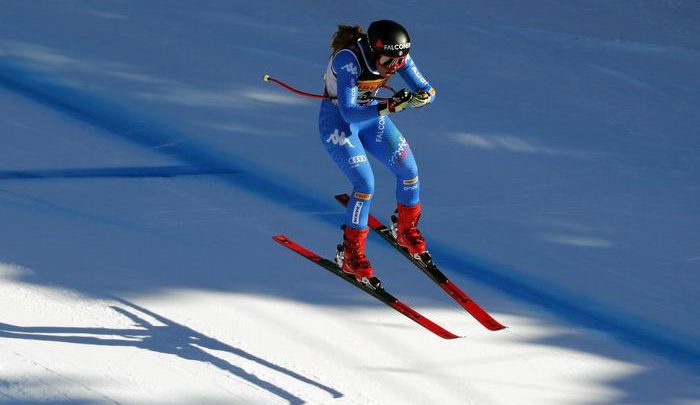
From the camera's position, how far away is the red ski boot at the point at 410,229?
629 centimetres

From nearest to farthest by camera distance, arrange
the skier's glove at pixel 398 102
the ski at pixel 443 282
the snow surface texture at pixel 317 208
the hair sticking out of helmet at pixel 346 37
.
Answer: the snow surface texture at pixel 317 208
the skier's glove at pixel 398 102
the hair sticking out of helmet at pixel 346 37
the ski at pixel 443 282

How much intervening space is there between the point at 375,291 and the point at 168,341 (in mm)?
1210

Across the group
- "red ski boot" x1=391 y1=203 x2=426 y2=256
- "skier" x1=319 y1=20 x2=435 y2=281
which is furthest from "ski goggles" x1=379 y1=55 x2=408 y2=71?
"red ski boot" x1=391 y1=203 x2=426 y2=256

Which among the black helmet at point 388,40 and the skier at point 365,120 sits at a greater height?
the black helmet at point 388,40

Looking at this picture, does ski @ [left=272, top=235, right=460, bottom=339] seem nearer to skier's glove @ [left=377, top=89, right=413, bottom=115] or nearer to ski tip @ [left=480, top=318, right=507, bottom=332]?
ski tip @ [left=480, top=318, right=507, bottom=332]

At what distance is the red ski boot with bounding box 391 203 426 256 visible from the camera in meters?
6.29

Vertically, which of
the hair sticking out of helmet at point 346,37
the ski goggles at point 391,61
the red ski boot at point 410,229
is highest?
the hair sticking out of helmet at point 346,37

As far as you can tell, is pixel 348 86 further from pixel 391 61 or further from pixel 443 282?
pixel 443 282

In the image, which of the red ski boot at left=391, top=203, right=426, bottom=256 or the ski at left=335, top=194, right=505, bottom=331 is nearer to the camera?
the ski at left=335, top=194, right=505, bottom=331

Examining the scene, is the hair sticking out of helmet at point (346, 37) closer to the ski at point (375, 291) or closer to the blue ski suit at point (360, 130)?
the blue ski suit at point (360, 130)

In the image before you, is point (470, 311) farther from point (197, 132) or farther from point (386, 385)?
point (197, 132)

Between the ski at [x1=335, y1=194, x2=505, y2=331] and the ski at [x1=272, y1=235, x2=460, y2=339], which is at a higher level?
the ski at [x1=335, y1=194, x2=505, y2=331]

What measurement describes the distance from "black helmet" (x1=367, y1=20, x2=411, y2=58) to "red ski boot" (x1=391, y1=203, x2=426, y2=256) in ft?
3.36

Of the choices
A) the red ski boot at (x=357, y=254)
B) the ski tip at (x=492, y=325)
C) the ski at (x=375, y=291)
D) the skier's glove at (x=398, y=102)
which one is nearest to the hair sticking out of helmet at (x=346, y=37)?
the skier's glove at (x=398, y=102)
